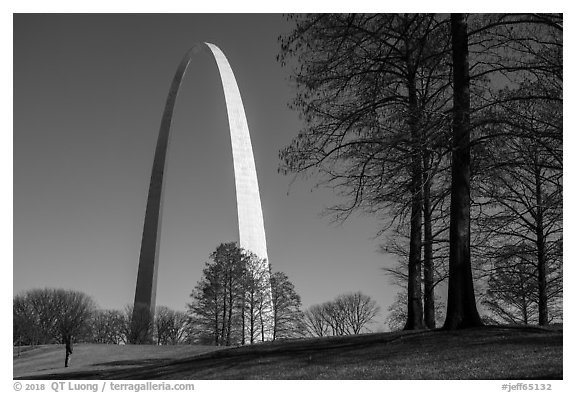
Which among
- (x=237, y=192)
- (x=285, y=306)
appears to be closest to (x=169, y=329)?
(x=285, y=306)

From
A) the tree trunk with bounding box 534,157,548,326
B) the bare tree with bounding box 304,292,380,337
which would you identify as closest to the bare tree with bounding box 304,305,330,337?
the bare tree with bounding box 304,292,380,337

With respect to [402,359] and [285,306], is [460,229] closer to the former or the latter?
[402,359]

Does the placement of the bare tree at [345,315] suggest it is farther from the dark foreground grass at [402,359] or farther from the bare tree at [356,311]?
the dark foreground grass at [402,359]

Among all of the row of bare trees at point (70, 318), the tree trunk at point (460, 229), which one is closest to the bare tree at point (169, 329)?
the row of bare trees at point (70, 318)

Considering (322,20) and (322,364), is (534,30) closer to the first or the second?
(322,20)

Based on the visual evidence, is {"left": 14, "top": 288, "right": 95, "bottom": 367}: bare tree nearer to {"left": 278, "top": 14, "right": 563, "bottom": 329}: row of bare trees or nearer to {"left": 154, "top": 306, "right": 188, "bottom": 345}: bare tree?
{"left": 154, "top": 306, "right": 188, "bottom": 345}: bare tree

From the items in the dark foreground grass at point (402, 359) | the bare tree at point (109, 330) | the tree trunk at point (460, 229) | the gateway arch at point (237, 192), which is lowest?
the dark foreground grass at point (402, 359)
